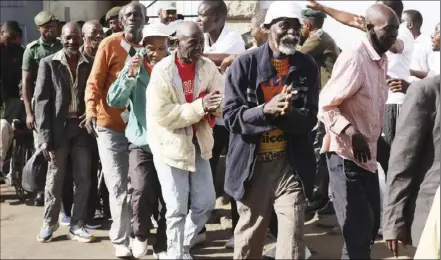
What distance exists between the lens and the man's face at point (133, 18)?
6.58m

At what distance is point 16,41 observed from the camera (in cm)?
1023

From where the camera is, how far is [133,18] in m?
6.59

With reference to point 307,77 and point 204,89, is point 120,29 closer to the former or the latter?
point 204,89

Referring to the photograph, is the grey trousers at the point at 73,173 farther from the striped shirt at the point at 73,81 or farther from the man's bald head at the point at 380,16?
the man's bald head at the point at 380,16

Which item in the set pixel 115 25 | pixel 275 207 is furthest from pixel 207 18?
pixel 275 207

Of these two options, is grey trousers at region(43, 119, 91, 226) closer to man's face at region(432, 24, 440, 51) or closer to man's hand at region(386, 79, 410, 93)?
man's hand at region(386, 79, 410, 93)

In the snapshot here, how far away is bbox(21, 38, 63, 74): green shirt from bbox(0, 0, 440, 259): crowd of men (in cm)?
67

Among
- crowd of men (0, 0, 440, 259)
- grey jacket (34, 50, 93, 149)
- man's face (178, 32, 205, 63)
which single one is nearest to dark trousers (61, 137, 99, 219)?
crowd of men (0, 0, 440, 259)

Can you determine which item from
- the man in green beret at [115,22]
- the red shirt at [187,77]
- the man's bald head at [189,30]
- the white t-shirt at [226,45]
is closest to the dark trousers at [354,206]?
the red shirt at [187,77]

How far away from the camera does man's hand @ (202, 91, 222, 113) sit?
5422 mm

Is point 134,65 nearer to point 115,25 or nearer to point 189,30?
point 189,30

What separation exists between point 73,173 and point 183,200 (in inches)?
77.7

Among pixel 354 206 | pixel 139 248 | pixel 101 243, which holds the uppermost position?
pixel 354 206

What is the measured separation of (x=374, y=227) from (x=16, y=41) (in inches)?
245
